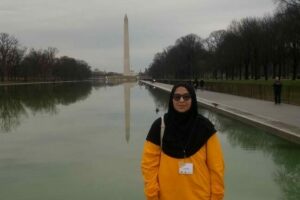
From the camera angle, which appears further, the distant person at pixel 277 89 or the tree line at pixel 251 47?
the tree line at pixel 251 47

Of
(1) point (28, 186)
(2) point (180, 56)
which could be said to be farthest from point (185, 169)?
(2) point (180, 56)

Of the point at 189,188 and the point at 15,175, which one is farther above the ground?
the point at 189,188

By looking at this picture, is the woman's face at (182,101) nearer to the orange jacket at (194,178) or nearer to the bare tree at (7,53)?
the orange jacket at (194,178)

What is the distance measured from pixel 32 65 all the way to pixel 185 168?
11203 cm

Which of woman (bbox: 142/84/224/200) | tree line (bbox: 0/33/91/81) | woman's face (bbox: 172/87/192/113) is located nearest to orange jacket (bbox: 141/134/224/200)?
woman (bbox: 142/84/224/200)

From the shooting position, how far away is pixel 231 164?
34.4 ft

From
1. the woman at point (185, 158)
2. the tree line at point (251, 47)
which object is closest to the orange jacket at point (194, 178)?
the woman at point (185, 158)

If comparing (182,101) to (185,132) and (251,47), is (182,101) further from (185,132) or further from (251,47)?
(251,47)

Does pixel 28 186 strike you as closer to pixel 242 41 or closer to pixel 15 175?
pixel 15 175

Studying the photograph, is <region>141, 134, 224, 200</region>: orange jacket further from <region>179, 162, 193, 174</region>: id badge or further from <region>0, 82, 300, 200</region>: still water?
<region>0, 82, 300, 200</region>: still water

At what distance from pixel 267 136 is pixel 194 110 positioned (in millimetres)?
11756

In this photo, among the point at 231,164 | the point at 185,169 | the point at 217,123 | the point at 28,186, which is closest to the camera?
the point at 185,169

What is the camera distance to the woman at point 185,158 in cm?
355

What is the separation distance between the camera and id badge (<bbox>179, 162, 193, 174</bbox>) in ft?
11.5
